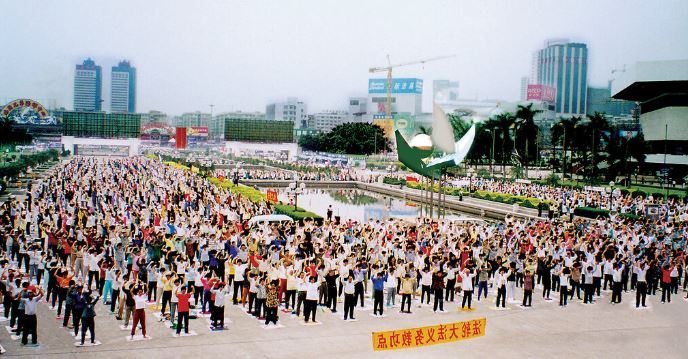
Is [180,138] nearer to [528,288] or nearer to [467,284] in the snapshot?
[467,284]

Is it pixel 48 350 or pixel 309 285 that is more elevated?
pixel 309 285

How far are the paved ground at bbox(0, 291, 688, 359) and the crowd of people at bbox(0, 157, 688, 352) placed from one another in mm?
348

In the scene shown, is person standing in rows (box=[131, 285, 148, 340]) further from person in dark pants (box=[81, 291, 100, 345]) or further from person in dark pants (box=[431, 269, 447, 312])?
person in dark pants (box=[431, 269, 447, 312])

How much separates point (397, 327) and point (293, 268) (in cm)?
287

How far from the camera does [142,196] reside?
3384 cm

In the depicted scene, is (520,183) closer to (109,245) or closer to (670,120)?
(670,120)

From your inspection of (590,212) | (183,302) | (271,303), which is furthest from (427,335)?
(590,212)

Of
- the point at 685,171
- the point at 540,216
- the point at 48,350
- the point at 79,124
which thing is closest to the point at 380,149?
the point at 79,124

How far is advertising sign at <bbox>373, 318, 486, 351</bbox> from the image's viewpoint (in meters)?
11.3

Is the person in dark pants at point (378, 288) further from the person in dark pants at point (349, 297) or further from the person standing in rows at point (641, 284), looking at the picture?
the person standing in rows at point (641, 284)

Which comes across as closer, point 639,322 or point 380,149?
point 639,322

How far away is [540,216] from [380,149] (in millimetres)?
78595

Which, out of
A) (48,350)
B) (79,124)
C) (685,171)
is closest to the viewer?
(48,350)

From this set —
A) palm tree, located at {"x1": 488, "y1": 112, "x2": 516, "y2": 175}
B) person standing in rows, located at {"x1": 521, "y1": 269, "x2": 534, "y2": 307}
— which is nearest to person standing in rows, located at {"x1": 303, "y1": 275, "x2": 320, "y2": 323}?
person standing in rows, located at {"x1": 521, "y1": 269, "x2": 534, "y2": 307}
